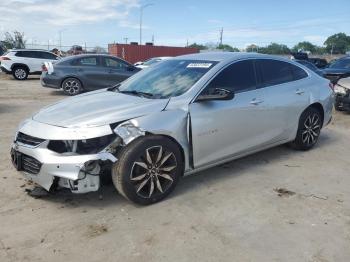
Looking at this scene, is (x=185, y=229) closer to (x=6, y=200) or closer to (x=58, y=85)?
(x=6, y=200)

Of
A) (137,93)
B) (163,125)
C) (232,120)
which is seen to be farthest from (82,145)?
(232,120)

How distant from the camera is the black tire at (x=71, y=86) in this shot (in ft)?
45.9

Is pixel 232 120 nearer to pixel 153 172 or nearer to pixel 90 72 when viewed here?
pixel 153 172

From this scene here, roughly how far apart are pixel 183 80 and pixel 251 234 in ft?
6.85

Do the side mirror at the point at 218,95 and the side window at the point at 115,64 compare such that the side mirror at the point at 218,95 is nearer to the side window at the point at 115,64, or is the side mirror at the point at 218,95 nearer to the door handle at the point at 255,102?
the door handle at the point at 255,102

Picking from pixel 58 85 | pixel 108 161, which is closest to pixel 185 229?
pixel 108 161

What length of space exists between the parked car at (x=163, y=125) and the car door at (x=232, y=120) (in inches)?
0.5

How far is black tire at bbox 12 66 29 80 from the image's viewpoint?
2056cm

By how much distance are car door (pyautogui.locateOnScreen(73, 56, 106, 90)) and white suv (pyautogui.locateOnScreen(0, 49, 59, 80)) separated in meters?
7.53

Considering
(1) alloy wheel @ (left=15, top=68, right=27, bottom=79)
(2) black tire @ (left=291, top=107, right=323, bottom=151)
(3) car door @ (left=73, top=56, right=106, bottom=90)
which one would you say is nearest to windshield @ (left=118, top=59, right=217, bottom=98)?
(2) black tire @ (left=291, top=107, right=323, bottom=151)

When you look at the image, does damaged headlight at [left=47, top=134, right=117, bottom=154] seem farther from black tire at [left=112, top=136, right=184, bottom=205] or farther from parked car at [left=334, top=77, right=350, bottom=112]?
parked car at [left=334, top=77, right=350, bottom=112]

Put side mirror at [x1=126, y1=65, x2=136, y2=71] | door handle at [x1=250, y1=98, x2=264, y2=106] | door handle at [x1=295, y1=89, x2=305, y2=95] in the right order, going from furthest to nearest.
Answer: side mirror at [x1=126, y1=65, x2=136, y2=71] < door handle at [x1=295, y1=89, x2=305, y2=95] < door handle at [x1=250, y1=98, x2=264, y2=106]

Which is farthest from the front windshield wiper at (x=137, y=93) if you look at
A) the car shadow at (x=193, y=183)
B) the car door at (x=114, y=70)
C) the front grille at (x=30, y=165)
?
the car door at (x=114, y=70)

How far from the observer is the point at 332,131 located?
8359mm
